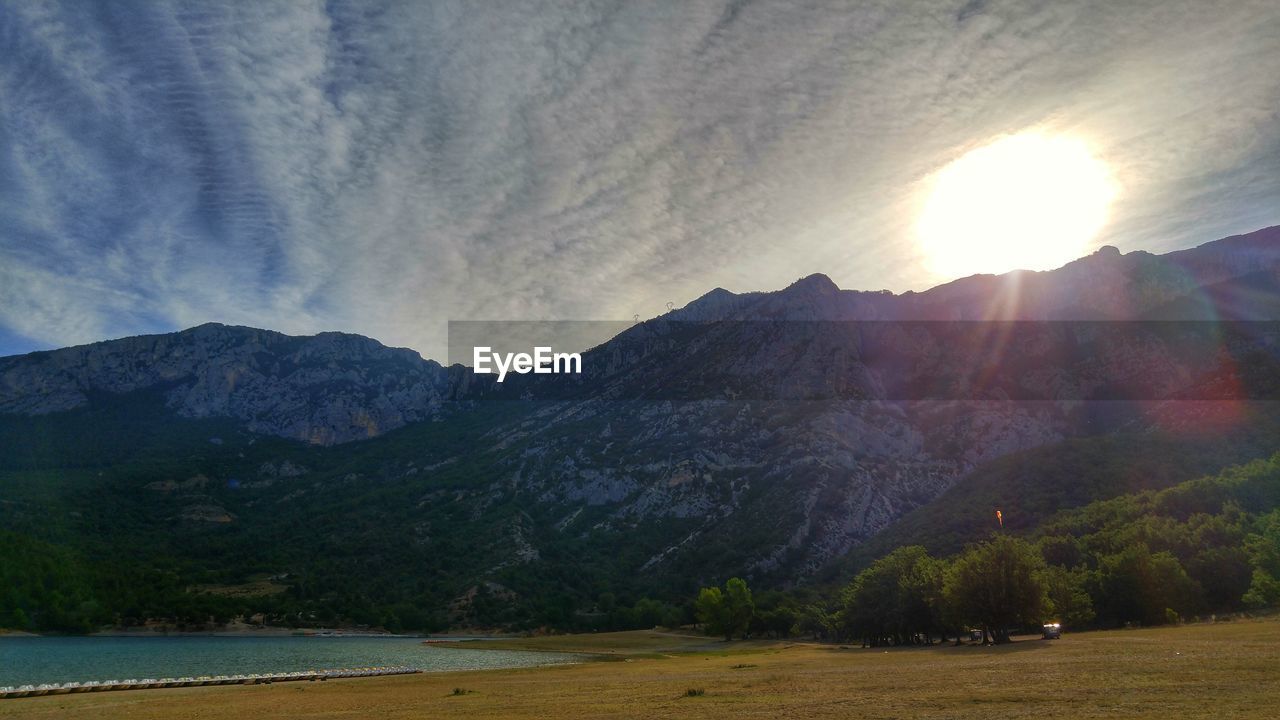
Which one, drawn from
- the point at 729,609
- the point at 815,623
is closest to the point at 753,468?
the point at 729,609

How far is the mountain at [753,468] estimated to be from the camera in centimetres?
13225

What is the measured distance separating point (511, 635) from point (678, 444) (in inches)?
2385

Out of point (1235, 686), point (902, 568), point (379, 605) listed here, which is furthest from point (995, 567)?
point (379, 605)

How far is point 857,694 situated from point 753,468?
133 metres

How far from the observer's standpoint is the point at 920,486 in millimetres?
142625

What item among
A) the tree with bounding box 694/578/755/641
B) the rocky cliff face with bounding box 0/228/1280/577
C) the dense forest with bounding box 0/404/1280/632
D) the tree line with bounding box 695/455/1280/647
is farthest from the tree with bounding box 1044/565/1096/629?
the rocky cliff face with bounding box 0/228/1280/577

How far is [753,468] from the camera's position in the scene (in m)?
154

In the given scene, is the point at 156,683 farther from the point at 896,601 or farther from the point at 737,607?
the point at 737,607

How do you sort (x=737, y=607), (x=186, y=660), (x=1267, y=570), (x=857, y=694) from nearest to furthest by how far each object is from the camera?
1. (x=857, y=694)
2. (x=1267, y=570)
3. (x=186, y=660)
4. (x=737, y=607)

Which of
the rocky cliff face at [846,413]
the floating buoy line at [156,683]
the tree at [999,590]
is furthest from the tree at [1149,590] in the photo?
the rocky cliff face at [846,413]

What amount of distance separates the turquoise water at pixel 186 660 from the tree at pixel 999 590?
38.4 metres

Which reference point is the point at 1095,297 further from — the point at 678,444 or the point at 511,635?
the point at 511,635

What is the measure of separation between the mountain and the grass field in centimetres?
8832

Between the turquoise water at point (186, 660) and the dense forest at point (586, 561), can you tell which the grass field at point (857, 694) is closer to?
the turquoise water at point (186, 660)
